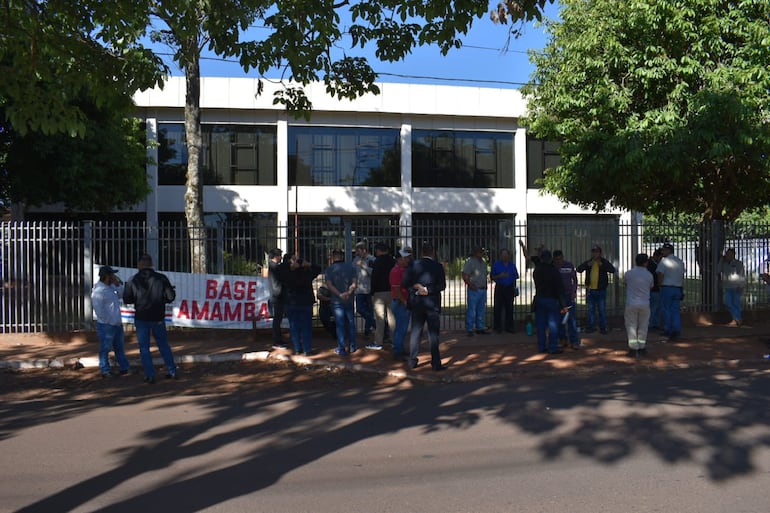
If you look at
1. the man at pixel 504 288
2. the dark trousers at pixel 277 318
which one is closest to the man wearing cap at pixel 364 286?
the dark trousers at pixel 277 318

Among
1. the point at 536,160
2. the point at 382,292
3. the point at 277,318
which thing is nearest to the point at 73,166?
the point at 277,318

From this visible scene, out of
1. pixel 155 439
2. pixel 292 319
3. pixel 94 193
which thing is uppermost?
pixel 94 193

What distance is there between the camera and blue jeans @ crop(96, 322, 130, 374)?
9.20m

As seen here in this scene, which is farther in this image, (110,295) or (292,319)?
(292,319)

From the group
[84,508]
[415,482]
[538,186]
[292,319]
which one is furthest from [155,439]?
[538,186]

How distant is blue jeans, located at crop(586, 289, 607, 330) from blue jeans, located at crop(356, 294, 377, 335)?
4029 mm

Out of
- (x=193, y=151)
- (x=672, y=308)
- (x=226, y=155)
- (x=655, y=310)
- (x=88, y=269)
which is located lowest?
(x=655, y=310)

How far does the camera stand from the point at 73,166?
18766mm

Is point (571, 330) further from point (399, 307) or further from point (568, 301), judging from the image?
point (399, 307)

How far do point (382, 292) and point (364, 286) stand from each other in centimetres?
106

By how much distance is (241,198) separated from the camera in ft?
93.1

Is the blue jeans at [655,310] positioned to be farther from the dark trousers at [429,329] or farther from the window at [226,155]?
the window at [226,155]

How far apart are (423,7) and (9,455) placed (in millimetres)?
6889

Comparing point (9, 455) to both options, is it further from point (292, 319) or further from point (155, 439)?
point (292, 319)
